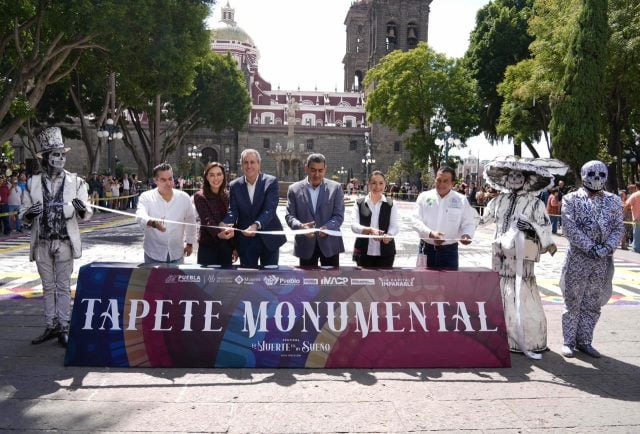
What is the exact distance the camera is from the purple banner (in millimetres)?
5340

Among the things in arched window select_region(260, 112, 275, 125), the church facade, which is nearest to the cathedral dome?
the church facade

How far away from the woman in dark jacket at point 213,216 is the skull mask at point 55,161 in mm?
1393

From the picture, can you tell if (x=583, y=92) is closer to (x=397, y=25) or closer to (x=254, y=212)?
(x=254, y=212)

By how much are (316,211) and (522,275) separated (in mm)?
2183

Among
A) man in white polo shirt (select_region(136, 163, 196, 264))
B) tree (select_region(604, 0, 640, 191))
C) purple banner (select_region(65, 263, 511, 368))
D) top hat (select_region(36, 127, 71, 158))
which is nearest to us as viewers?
purple banner (select_region(65, 263, 511, 368))

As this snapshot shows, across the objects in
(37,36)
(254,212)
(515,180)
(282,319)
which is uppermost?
(37,36)

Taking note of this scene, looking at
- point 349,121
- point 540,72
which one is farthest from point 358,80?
point 540,72

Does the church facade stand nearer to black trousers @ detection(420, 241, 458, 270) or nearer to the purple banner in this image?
black trousers @ detection(420, 241, 458, 270)

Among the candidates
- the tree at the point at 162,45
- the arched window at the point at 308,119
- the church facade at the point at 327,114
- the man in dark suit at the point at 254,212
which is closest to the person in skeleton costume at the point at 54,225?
the man in dark suit at the point at 254,212

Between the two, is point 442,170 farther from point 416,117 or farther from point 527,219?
point 416,117

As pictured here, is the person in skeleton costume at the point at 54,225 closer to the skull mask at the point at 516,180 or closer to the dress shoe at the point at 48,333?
the dress shoe at the point at 48,333

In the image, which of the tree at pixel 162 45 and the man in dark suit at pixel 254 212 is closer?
the man in dark suit at pixel 254 212

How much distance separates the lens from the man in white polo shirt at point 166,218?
6.35 m

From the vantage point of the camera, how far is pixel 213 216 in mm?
6637
